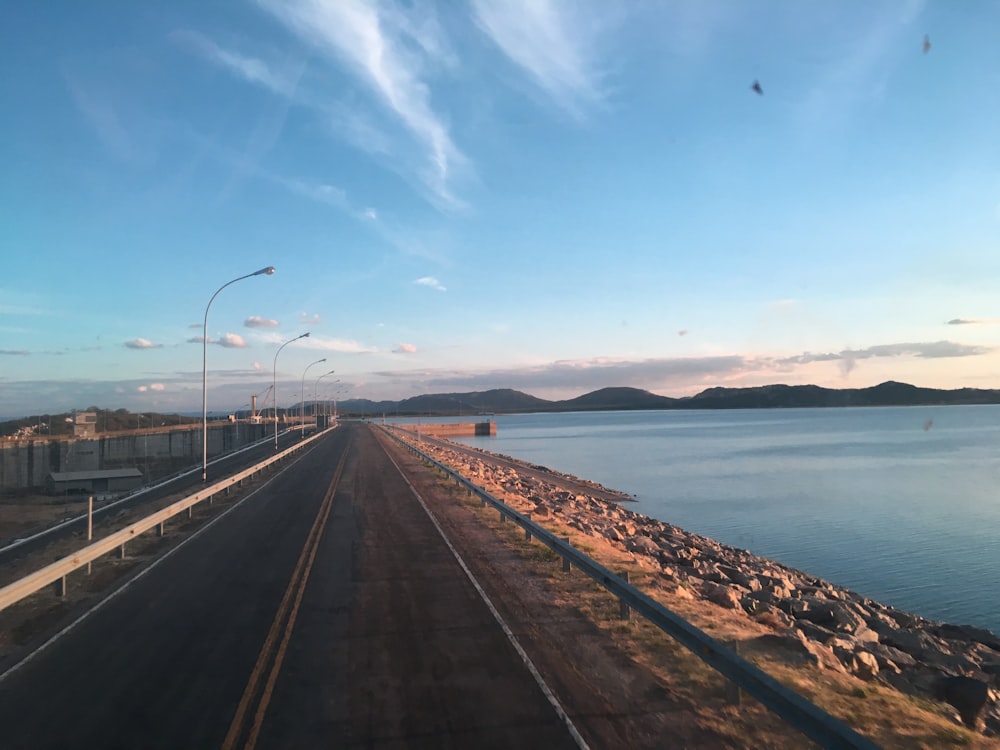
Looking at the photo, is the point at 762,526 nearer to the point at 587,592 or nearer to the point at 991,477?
the point at 587,592

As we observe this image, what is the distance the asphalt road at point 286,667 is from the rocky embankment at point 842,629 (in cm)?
471

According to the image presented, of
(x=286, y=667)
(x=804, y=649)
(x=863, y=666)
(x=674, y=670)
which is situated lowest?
(x=863, y=666)

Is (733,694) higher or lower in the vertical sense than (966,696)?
higher

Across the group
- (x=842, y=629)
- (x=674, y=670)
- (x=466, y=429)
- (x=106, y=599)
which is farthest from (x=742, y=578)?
(x=466, y=429)

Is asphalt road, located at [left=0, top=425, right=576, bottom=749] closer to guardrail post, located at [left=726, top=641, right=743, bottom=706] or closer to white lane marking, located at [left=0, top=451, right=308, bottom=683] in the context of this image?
white lane marking, located at [left=0, top=451, right=308, bottom=683]

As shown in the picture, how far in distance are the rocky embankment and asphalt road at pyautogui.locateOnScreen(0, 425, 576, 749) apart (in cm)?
471

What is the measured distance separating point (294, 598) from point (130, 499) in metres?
25.7

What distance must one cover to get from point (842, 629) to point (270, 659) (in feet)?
35.3

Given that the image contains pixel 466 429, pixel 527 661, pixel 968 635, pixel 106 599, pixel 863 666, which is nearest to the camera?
pixel 527 661

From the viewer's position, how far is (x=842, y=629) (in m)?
12.9

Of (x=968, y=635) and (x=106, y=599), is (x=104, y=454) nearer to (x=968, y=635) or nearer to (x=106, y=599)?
(x=106, y=599)

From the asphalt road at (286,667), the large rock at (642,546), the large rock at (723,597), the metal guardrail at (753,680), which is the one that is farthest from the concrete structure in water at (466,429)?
the metal guardrail at (753,680)

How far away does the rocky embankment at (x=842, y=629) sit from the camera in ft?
30.0

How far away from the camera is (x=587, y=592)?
11547 mm
